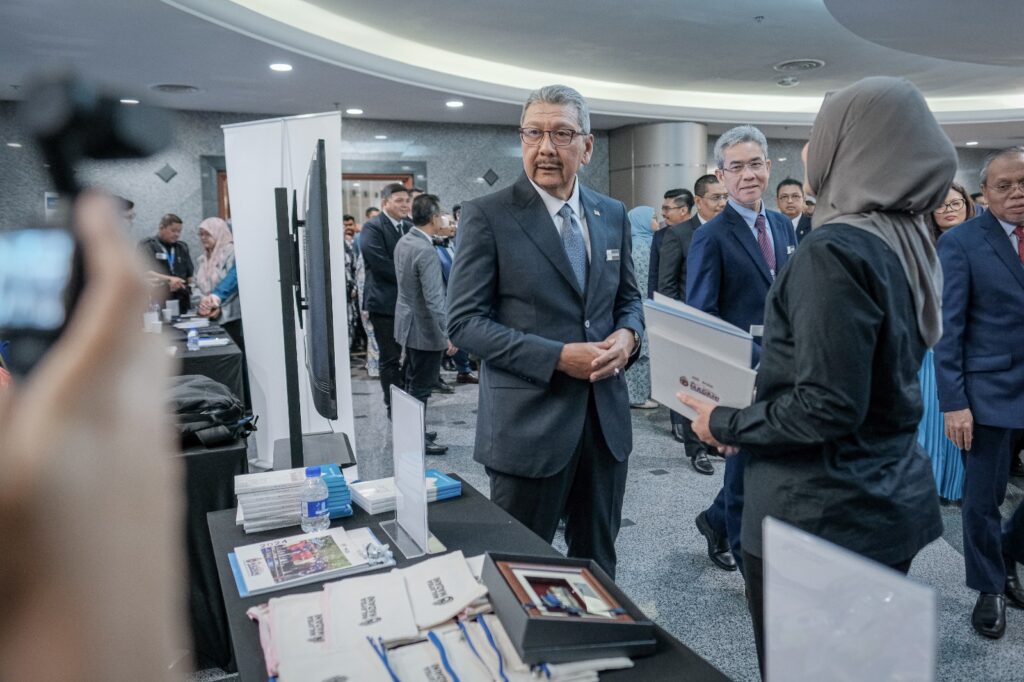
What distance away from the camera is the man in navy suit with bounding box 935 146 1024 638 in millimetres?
2340

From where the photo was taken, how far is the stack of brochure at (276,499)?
Answer: 1.55 meters

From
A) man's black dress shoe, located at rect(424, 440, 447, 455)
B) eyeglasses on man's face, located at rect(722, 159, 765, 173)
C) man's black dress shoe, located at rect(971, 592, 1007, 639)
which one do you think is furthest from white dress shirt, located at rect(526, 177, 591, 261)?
man's black dress shoe, located at rect(424, 440, 447, 455)

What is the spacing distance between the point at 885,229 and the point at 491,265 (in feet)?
3.05

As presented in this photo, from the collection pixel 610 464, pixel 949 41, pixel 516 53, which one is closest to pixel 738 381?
pixel 610 464

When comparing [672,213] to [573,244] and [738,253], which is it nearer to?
[738,253]

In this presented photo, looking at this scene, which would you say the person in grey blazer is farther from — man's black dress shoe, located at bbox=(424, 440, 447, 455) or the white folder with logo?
the white folder with logo

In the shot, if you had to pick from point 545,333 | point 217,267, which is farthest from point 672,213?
point 545,333

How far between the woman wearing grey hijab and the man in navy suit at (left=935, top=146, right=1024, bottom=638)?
4.25 feet

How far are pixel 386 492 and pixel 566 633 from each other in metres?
0.83

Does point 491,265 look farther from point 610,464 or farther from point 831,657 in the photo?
point 831,657

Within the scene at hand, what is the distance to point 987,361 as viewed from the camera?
2.37 meters

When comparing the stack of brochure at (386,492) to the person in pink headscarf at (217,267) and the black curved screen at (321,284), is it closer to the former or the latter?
the black curved screen at (321,284)

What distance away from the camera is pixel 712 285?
263cm

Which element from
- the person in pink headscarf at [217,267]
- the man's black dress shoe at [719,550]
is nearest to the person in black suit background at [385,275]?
the person in pink headscarf at [217,267]
